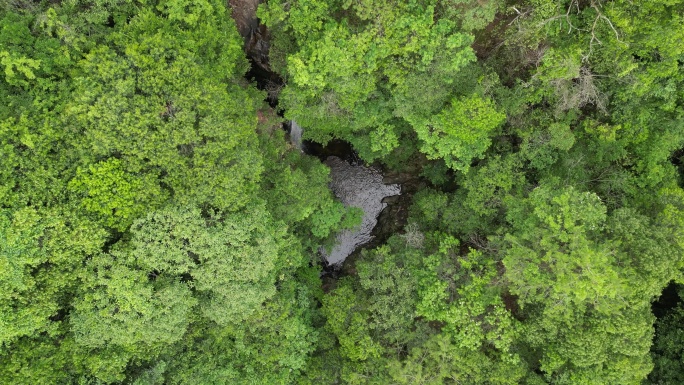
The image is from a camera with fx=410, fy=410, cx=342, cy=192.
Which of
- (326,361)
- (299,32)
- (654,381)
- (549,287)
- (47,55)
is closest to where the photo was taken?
(47,55)

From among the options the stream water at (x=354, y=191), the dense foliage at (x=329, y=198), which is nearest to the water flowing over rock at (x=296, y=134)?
the stream water at (x=354, y=191)

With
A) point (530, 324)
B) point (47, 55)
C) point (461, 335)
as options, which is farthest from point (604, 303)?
point (47, 55)

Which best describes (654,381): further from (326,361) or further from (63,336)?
(63,336)

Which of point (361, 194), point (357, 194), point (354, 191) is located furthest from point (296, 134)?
point (361, 194)

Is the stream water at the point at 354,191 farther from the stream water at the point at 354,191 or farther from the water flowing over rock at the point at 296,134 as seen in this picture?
the water flowing over rock at the point at 296,134

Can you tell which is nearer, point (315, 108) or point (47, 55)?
point (47, 55)

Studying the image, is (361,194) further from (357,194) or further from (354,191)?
(354,191)
